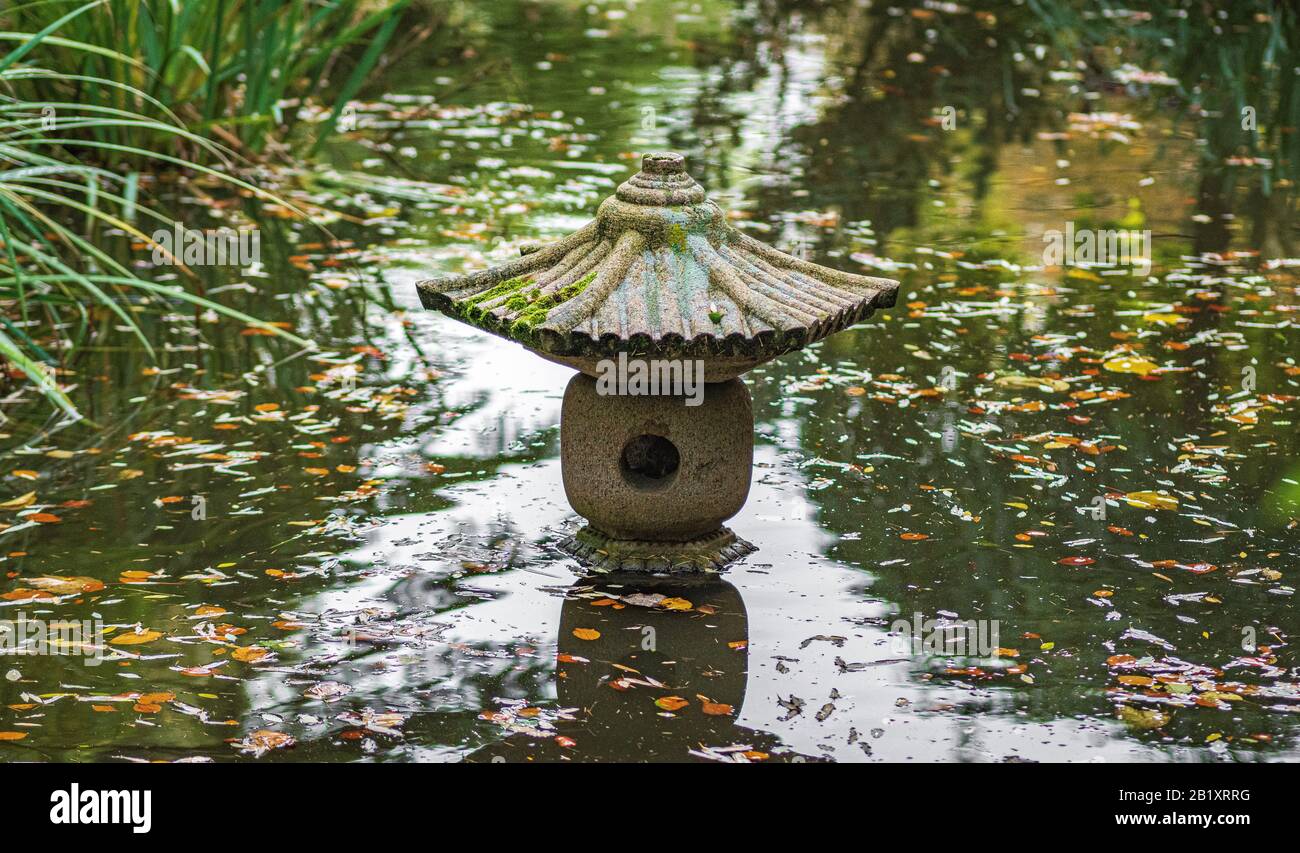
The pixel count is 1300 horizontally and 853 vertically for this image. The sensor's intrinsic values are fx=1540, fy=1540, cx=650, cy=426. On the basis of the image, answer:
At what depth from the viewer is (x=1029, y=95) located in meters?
12.7

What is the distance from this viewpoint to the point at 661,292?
16.6 feet

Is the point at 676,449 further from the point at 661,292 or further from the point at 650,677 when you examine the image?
the point at 650,677

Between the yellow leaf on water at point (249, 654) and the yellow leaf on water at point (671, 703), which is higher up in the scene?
the yellow leaf on water at point (249, 654)

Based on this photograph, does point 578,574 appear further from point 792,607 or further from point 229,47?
point 229,47

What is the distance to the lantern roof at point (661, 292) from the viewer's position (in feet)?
16.1

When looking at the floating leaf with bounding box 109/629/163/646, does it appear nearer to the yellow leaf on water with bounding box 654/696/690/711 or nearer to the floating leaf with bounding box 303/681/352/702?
the floating leaf with bounding box 303/681/352/702

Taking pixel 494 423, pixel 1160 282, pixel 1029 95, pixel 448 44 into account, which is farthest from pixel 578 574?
pixel 448 44

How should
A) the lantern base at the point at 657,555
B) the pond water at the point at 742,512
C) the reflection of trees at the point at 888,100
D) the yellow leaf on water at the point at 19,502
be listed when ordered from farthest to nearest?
the reflection of trees at the point at 888,100
the yellow leaf on water at the point at 19,502
the lantern base at the point at 657,555
the pond water at the point at 742,512

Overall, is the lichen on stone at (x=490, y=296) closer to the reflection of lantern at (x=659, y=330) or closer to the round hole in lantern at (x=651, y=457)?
the reflection of lantern at (x=659, y=330)

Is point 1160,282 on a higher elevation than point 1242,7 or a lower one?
lower

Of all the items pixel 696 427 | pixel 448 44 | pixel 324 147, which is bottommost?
pixel 696 427

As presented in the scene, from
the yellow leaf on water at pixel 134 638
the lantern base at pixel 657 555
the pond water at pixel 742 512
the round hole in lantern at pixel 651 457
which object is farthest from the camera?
the round hole in lantern at pixel 651 457

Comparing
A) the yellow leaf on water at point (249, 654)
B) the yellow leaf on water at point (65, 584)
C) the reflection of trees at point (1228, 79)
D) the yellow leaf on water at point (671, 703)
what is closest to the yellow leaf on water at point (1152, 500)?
the yellow leaf on water at point (671, 703)

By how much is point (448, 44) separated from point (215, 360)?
23.5 ft
